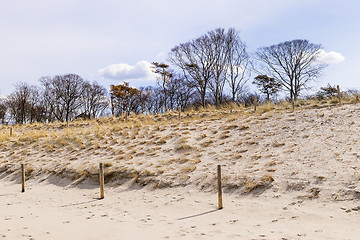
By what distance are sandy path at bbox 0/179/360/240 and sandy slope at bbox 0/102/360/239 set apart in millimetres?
26

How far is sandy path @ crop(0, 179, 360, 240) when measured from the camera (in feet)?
18.8

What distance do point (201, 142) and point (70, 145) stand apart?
792 cm

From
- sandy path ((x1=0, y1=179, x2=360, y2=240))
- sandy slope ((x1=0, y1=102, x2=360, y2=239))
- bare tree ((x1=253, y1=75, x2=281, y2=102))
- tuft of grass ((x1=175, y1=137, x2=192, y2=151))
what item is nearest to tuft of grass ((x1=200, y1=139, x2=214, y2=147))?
sandy slope ((x1=0, y1=102, x2=360, y2=239))

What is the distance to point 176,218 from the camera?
707cm

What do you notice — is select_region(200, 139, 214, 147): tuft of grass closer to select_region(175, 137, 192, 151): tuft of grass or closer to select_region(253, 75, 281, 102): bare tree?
select_region(175, 137, 192, 151): tuft of grass

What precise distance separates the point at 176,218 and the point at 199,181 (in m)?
2.55

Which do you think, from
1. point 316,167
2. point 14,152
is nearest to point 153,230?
point 316,167

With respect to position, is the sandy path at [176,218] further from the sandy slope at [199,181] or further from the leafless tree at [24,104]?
the leafless tree at [24,104]

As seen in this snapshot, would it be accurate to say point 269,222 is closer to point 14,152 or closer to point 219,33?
point 14,152

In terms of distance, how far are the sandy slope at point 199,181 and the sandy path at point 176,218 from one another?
0.09 ft

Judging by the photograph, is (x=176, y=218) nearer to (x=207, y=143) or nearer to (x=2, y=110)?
(x=207, y=143)

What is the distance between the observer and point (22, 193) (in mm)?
11336

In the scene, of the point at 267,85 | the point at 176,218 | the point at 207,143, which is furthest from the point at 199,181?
the point at 267,85

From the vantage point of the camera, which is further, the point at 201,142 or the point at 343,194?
the point at 201,142
